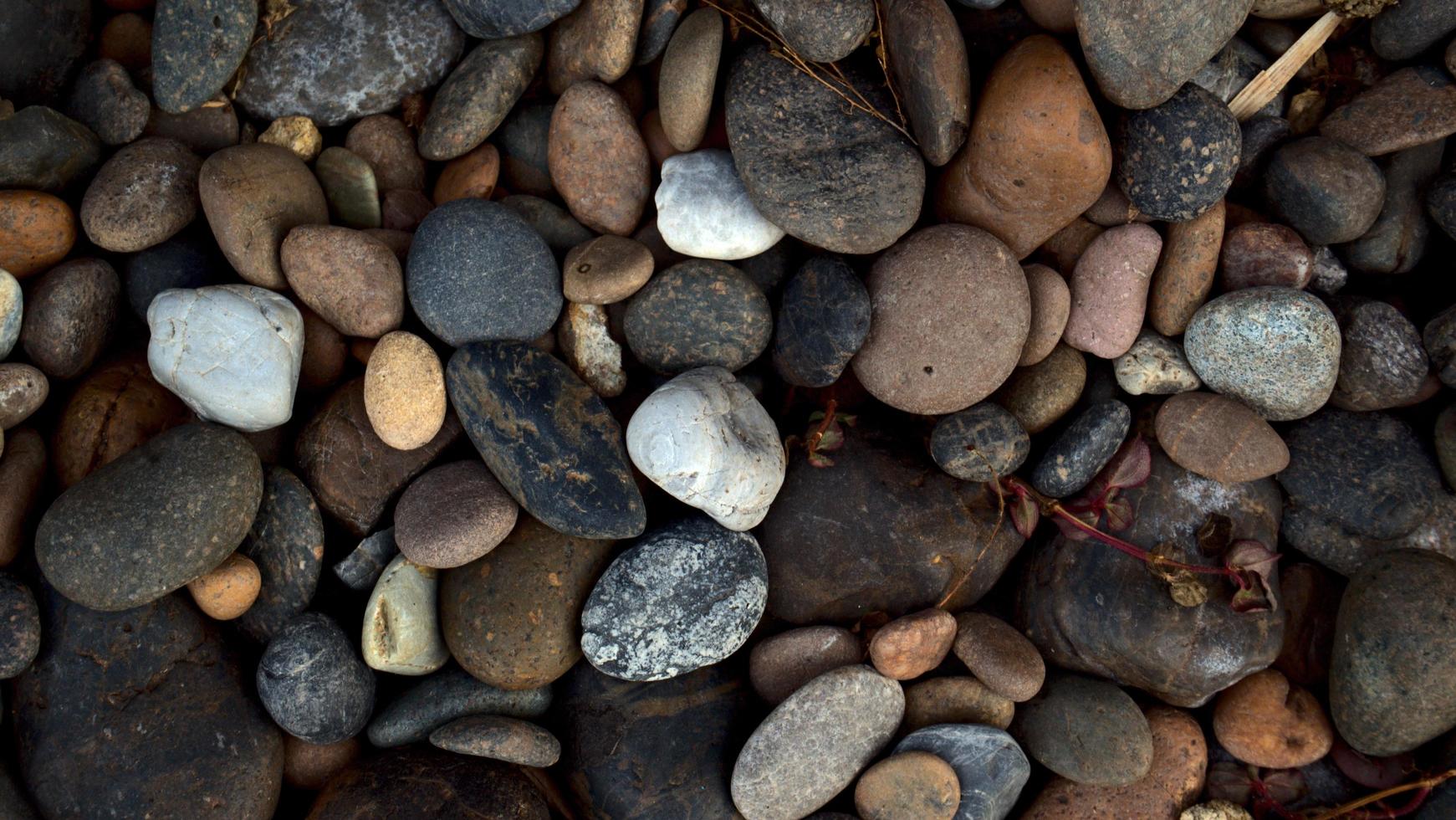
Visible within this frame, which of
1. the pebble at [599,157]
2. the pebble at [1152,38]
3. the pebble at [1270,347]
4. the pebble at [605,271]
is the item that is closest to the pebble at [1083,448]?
the pebble at [1270,347]

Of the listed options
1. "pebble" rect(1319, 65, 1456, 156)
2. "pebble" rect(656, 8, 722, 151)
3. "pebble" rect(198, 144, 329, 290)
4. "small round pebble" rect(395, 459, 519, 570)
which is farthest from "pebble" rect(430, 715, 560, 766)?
"pebble" rect(1319, 65, 1456, 156)

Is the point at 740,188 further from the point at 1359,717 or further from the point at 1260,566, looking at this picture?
the point at 1359,717

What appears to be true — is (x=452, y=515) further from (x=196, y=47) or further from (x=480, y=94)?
(x=196, y=47)

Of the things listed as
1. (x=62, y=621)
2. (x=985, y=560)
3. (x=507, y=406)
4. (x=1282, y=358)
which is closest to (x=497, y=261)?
(x=507, y=406)

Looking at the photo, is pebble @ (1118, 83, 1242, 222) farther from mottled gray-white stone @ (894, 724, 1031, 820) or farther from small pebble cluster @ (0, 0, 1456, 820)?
mottled gray-white stone @ (894, 724, 1031, 820)

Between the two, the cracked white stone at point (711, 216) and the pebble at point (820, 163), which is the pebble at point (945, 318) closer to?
the pebble at point (820, 163)

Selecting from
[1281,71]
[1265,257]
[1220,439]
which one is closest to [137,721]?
[1220,439]
